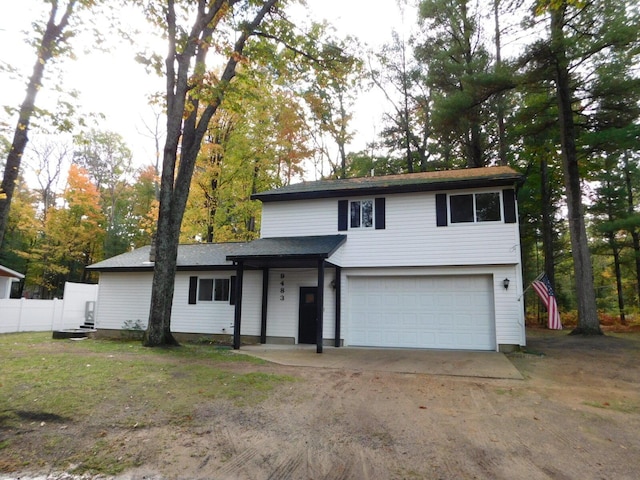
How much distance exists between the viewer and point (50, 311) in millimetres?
18297

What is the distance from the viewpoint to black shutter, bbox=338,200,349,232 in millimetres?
12867

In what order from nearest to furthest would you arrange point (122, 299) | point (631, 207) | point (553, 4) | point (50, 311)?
point (553, 4) < point (122, 299) < point (50, 311) < point (631, 207)

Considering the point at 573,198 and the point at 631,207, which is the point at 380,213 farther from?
the point at 631,207

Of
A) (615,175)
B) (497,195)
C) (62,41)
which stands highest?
(615,175)

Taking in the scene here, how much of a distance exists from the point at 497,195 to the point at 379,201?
3.53 m

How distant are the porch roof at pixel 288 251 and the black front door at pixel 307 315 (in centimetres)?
110

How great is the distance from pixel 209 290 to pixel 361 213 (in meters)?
6.01

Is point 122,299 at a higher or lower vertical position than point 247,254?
lower

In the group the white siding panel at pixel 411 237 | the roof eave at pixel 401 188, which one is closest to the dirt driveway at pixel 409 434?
the white siding panel at pixel 411 237

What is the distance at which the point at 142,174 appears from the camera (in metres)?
29.8

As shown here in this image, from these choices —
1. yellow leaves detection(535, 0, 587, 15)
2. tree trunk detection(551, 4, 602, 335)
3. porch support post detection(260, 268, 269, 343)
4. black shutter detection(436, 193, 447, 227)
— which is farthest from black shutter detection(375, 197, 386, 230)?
tree trunk detection(551, 4, 602, 335)

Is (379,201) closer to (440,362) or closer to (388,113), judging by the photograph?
(440,362)

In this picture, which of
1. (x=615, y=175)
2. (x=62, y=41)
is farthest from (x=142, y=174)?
(x=615, y=175)

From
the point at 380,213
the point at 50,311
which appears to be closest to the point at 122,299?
the point at 50,311
